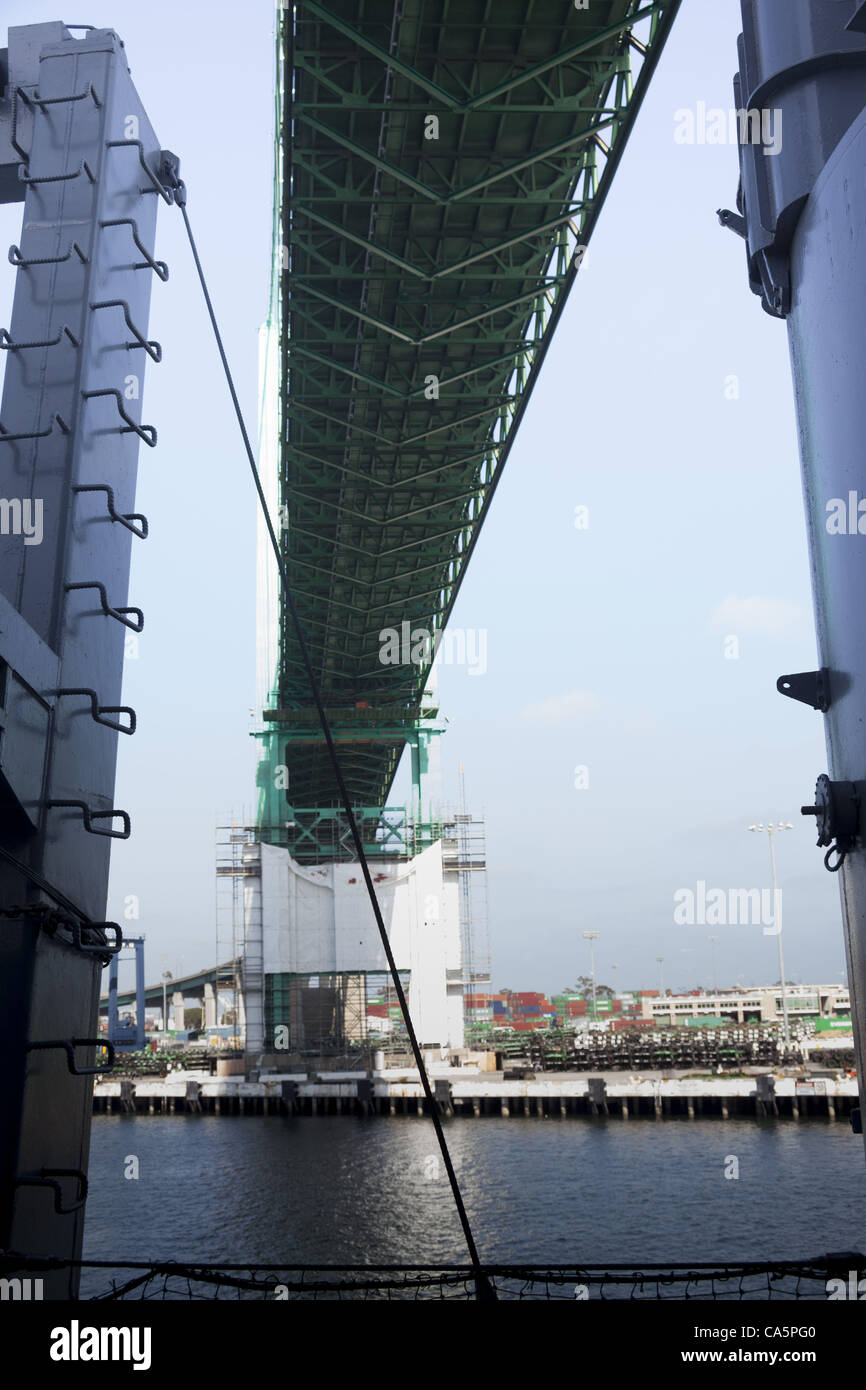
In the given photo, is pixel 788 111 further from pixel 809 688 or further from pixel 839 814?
pixel 839 814

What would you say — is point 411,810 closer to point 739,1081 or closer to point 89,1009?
point 739,1081

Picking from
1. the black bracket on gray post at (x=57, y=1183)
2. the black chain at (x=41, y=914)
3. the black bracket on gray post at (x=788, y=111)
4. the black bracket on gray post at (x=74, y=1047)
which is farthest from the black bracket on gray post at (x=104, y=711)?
the black bracket on gray post at (x=788, y=111)

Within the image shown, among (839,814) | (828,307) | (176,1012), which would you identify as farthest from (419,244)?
(176,1012)

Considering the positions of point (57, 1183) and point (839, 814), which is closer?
point (839, 814)

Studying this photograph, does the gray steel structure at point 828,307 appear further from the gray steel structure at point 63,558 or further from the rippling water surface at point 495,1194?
the rippling water surface at point 495,1194

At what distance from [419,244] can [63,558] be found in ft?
70.3

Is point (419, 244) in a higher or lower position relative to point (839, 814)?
higher

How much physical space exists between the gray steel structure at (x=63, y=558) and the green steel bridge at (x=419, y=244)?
13234mm

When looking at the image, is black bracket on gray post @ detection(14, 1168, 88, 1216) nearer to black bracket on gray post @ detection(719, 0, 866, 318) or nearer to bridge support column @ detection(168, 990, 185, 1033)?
black bracket on gray post @ detection(719, 0, 866, 318)

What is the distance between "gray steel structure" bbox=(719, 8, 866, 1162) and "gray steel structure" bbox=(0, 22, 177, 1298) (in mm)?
4097

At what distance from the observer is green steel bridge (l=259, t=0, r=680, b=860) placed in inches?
805

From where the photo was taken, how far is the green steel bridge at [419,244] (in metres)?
20.5

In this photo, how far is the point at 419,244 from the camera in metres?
25.9

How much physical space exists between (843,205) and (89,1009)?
607 centimetres
